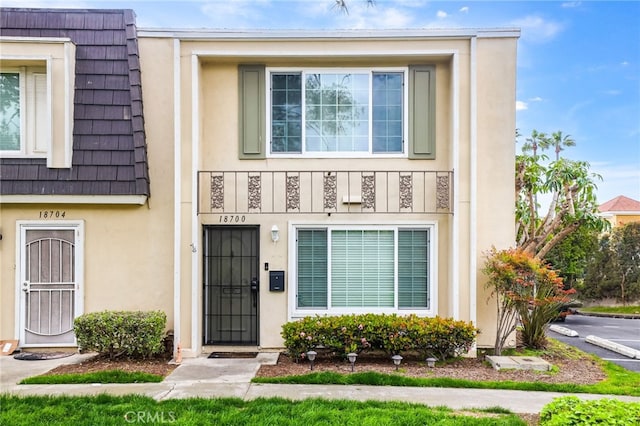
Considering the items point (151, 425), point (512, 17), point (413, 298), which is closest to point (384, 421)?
point (151, 425)

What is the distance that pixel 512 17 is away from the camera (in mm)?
9055

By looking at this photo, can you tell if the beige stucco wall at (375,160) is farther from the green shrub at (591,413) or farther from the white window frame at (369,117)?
the green shrub at (591,413)

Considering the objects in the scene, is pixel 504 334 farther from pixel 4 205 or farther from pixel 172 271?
pixel 4 205

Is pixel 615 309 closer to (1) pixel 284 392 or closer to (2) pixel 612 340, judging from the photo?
(2) pixel 612 340

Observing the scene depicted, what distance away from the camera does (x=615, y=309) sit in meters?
24.5

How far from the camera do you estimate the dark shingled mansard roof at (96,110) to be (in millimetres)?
7836

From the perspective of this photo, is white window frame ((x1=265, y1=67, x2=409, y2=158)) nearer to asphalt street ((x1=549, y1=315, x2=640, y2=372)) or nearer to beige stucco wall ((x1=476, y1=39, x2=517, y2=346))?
beige stucco wall ((x1=476, y1=39, x2=517, y2=346))

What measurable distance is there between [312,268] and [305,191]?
144 cm

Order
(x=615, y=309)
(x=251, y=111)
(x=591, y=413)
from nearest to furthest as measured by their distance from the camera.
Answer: (x=591, y=413)
(x=251, y=111)
(x=615, y=309)

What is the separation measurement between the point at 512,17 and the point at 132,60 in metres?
7.53

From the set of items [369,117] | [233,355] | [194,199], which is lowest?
[233,355]

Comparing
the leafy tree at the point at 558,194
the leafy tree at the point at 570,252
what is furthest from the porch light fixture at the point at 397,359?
the leafy tree at the point at 570,252

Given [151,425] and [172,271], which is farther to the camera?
[172,271]

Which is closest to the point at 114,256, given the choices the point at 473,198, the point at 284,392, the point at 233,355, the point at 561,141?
the point at 233,355
